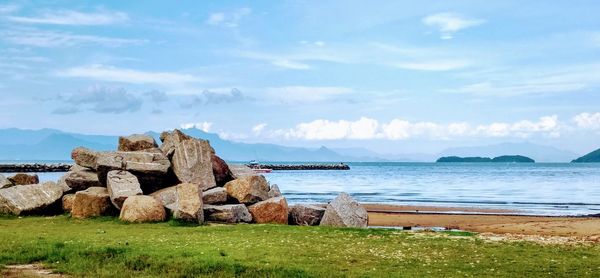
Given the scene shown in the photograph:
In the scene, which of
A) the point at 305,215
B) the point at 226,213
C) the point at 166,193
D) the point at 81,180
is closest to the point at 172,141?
the point at 166,193

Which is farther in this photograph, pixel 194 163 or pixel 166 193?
pixel 194 163

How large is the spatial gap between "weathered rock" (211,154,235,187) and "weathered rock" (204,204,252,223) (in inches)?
205

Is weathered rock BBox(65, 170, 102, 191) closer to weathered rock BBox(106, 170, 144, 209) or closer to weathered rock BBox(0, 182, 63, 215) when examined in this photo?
weathered rock BBox(0, 182, 63, 215)

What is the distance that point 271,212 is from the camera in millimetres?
29953

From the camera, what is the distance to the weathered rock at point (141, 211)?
27688 millimetres

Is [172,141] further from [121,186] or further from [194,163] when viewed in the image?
[121,186]

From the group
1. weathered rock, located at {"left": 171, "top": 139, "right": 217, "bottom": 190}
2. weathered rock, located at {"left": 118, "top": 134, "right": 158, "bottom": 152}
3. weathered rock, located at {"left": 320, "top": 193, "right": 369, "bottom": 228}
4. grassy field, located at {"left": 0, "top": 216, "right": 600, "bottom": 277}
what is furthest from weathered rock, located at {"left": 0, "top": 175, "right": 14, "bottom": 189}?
weathered rock, located at {"left": 320, "top": 193, "right": 369, "bottom": 228}

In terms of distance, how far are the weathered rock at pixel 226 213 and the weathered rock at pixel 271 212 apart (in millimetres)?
672

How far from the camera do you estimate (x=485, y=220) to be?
4244cm

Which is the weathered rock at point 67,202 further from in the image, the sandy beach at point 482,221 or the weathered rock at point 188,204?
the sandy beach at point 482,221

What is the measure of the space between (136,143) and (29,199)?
20.6ft

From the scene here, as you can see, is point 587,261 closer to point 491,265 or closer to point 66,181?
point 491,265

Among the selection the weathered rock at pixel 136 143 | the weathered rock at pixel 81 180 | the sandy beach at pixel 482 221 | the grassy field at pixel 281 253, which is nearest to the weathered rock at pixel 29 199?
the weathered rock at pixel 81 180

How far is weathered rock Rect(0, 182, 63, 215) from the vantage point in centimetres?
3089
